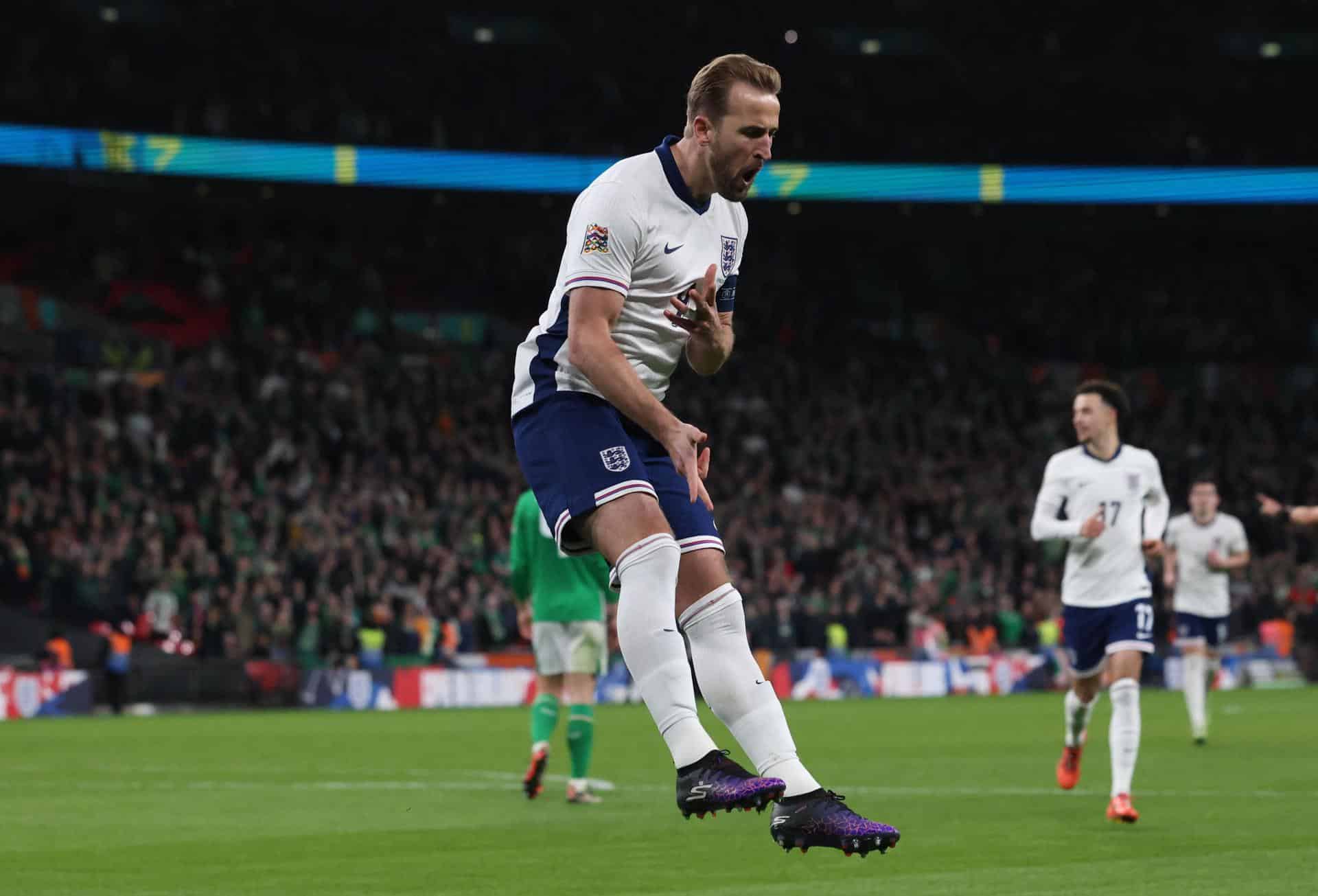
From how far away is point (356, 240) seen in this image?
41531 millimetres

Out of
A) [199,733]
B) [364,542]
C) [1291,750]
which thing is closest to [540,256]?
[364,542]

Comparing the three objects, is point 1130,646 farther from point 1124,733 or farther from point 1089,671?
point 1124,733

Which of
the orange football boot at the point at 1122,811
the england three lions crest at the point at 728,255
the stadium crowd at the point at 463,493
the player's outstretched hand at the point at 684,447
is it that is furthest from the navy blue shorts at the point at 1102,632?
the stadium crowd at the point at 463,493

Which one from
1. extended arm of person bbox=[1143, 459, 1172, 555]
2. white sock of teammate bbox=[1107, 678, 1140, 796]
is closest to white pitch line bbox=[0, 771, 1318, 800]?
white sock of teammate bbox=[1107, 678, 1140, 796]

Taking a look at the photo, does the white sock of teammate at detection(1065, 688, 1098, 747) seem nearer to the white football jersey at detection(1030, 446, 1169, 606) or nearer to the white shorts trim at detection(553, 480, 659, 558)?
the white football jersey at detection(1030, 446, 1169, 606)

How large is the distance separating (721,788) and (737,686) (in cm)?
55

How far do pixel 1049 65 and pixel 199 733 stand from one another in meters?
27.9

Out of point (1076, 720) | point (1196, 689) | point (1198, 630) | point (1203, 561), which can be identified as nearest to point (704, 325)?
point (1076, 720)

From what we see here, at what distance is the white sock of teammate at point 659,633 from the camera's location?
5988mm

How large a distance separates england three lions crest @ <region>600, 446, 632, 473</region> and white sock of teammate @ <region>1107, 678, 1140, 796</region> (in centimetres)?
595

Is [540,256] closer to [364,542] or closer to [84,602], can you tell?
[364,542]

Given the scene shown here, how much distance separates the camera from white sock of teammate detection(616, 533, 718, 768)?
5988 millimetres

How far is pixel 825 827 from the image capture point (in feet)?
18.6

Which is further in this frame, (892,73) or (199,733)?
(892,73)
